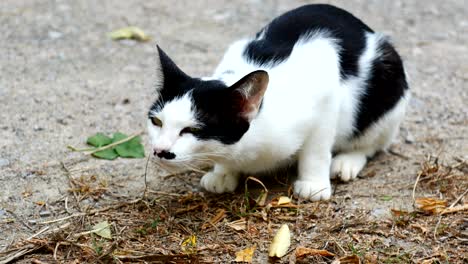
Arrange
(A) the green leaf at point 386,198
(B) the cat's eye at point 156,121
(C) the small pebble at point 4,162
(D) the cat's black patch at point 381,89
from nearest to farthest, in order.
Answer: (B) the cat's eye at point 156,121 < (A) the green leaf at point 386,198 < (C) the small pebble at point 4,162 < (D) the cat's black patch at point 381,89

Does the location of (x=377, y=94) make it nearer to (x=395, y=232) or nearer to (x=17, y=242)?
(x=395, y=232)

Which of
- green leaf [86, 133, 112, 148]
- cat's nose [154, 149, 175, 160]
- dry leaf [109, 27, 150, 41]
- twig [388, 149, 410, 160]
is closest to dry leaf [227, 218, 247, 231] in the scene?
cat's nose [154, 149, 175, 160]

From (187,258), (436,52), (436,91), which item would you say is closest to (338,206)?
(187,258)

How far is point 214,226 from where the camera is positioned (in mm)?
3049

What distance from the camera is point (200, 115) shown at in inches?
111

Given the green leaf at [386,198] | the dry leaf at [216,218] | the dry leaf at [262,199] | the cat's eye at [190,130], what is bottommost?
the dry leaf at [216,218]

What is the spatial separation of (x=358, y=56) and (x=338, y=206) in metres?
0.80

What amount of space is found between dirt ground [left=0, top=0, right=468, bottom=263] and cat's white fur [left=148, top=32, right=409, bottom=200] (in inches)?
4.8

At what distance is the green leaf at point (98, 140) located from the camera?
12.4 ft

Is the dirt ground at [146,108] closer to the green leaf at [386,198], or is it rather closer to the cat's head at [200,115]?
the green leaf at [386,198]

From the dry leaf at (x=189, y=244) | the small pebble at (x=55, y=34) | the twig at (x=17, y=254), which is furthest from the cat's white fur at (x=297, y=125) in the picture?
the small pebble at (x=55, y=34)

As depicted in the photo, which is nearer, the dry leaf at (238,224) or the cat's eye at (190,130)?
the cat's eye at (190,130)

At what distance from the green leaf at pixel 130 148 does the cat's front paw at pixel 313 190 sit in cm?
88

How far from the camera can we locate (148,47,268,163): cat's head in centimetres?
278
